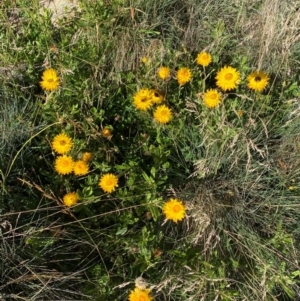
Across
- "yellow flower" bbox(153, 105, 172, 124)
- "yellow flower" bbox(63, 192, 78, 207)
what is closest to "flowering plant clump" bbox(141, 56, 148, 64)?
"yellow flower" bbox(153, 105, 172, 124)

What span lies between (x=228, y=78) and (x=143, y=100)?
36 centimetres

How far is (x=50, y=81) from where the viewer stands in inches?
78.5

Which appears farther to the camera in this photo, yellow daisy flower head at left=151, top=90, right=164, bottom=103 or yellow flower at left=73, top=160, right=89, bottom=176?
yellow daisy flower head at left=151, top=90, right=164, bottom=103

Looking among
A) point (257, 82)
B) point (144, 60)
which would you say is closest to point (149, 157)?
point (144, 60)

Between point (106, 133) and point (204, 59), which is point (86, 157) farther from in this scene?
point (204, 59)

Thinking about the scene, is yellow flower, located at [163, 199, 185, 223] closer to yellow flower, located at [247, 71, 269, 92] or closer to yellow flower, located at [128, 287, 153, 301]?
yellow flower, located at [128, 287, 153, 301]

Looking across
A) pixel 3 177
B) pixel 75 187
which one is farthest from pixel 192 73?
pixel 3 177

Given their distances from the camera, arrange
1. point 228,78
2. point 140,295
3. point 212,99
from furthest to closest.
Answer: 1. point 228,78
2. point 212,99
3. point 140,295

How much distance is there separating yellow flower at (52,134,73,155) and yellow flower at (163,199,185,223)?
43 centimetres

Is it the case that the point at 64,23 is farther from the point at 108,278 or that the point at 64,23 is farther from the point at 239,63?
the point at 108,278

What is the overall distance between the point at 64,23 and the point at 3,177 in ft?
3.01

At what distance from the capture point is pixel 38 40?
228cm

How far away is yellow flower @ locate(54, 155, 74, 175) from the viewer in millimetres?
1858

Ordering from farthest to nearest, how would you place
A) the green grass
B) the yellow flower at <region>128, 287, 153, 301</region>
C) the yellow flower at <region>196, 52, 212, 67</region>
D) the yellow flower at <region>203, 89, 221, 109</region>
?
the yellow flower at <region>196, 52, 212, 67</region> < the yellow flower at <region>203, 89, 221, 109</region> < the green grass < the yellow flower at <region>128, 287, 153, 301</region>
